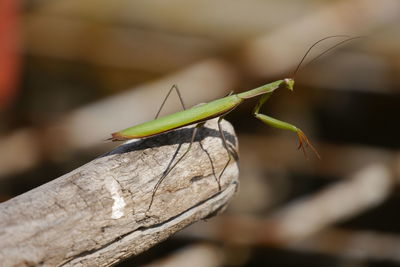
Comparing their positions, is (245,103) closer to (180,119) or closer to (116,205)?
(180,119)

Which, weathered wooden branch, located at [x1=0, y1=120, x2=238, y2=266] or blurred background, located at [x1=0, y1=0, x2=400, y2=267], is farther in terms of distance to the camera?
blurred background, located at [x1=0, y1=0, x2=400, y2=267]

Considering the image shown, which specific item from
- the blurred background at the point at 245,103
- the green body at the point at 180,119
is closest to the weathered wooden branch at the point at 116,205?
the green body at the point at 180,119

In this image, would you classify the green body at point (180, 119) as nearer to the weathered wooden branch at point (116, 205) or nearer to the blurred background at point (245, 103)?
the weathered wooden branch at point (116, 205)

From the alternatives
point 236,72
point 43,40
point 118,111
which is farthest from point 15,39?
point 236,72

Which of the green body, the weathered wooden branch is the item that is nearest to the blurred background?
the green body

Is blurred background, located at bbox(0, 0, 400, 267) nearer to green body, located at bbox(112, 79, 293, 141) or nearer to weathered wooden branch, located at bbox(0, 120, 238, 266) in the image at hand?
green body, located at bbox(112, 79, 293, 141)

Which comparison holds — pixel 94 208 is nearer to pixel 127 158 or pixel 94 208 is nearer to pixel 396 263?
pixel 127 158
